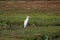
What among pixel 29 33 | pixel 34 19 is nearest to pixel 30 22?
pixel 34 19

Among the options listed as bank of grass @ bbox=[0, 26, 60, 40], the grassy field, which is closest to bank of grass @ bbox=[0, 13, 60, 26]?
the grassy field

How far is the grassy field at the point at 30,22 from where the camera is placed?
197 inches

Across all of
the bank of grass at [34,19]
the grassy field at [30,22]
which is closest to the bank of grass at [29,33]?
the grassy field at [30,22]

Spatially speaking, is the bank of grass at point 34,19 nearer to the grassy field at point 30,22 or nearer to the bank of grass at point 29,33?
the grassy field at point 30,22

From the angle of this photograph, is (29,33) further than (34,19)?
No

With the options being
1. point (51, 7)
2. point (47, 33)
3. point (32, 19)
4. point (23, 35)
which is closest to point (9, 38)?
point (23, 35)

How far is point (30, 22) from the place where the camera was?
605 cm

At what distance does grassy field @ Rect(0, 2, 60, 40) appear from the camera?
5.02 meters

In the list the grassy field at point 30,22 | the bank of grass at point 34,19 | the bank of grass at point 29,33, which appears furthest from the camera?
the bank of grass at point 34,19

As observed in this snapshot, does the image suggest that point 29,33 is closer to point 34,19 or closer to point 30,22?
point 30,22

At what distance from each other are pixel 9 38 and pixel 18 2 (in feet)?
8.97

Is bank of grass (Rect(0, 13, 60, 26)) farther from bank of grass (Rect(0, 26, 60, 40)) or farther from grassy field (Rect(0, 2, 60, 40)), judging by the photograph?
bank of grass (Rect(0, 26, 60, 40))

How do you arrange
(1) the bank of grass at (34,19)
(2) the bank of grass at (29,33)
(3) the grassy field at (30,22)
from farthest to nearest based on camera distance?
1. (1) the bank of grass at (34,19)
2. (3) the grassy field at (30,22)
3. (2) the bank of grass at (29,33)

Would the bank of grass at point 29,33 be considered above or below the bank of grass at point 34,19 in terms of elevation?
below
